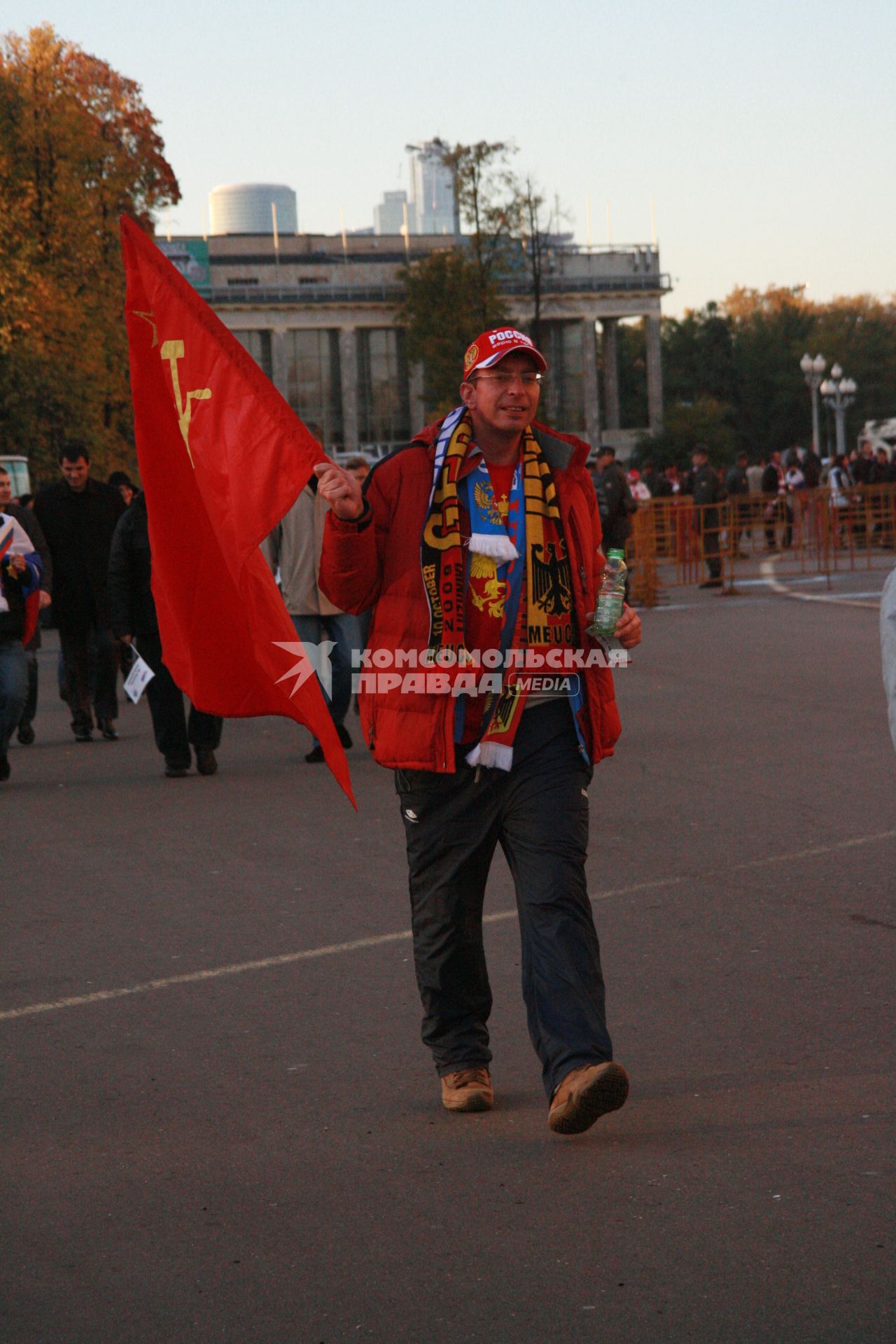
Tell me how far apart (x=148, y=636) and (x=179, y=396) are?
5.73 m

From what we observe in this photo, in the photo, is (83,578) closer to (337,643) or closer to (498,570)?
(337,643)

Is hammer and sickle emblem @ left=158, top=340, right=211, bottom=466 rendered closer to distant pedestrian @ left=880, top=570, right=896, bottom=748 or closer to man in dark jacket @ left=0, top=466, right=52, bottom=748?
distant pedestrian @ left=880, top=570, right=896, bottom=748

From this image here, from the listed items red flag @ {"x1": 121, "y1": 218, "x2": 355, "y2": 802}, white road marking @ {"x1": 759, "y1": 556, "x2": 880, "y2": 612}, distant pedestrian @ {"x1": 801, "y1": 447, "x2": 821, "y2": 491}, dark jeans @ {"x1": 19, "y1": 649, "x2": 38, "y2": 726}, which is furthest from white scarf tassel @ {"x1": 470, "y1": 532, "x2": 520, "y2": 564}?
distant pedestrian @ {"x1": 801, "y1": 447, "x2": 821, "y2": 491}

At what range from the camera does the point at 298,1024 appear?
5.50 meters

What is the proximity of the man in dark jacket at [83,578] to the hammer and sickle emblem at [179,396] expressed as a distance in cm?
740

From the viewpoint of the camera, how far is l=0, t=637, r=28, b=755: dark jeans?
10.7 meters

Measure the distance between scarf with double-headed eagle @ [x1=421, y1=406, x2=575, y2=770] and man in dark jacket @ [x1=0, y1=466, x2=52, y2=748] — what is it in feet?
22.5

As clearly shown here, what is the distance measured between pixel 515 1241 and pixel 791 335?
11241 cm

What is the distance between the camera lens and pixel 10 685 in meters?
10.7

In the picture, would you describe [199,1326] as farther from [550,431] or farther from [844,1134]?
[550,431]

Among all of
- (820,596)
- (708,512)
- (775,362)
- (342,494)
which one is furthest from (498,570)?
(775,362)

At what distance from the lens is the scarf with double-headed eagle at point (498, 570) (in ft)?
15.0

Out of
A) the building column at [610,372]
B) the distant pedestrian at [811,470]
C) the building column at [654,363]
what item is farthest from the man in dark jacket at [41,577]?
the building column at [610,372]

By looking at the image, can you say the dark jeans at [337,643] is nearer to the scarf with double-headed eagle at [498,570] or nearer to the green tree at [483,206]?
the scarf with double-headed eagle at [498,570]
